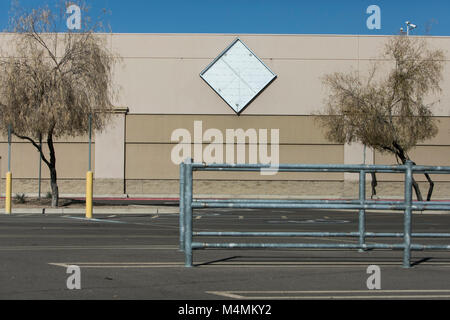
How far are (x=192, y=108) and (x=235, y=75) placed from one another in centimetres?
341

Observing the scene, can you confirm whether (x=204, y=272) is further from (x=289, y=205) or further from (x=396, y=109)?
(x=396, y=109)

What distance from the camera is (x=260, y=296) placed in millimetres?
7105

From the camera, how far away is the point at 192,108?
43375 mm

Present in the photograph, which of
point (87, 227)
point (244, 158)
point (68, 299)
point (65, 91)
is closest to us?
point (68, 299)

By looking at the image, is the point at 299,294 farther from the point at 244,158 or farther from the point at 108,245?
the point at 244,158

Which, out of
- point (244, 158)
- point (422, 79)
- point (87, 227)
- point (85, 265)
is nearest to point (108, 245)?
point (85, 265)

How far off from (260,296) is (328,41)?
3797cm
